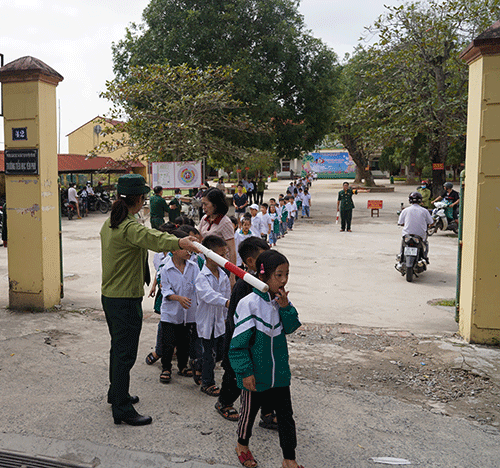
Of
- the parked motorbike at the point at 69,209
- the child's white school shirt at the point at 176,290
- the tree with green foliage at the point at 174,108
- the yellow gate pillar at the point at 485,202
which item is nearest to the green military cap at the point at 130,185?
the child's white school shirt at the point at 176,290

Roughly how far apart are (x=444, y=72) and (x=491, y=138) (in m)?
15.9

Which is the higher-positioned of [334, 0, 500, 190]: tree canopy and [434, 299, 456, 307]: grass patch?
[334, 0, 500, 190]: tree canopy

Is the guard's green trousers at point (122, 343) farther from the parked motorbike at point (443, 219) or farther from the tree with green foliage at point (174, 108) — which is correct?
the tree with green foliage at point (174, 108)

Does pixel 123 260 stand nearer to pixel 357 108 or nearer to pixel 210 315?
pixel 210 315

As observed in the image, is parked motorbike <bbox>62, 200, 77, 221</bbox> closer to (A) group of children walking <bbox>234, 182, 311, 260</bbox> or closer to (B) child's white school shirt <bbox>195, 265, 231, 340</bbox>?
(A) group of children walking <bbox>234, 182, 311, 260</bbox>

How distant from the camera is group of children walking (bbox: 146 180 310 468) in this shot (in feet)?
10.3

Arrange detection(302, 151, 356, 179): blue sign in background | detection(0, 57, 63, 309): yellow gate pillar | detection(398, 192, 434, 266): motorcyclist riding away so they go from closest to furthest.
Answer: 1. detection(0, 57, 63, 309): yellow gate pillar
2. detection(398, 192, 434, 266): motorcyclist riding away
3. detection(302, 151, 356, 179): blue sign in background

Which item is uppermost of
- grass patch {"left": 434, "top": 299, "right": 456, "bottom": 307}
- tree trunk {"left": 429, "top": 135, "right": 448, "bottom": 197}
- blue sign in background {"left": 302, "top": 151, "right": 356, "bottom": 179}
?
blue sign in background {"left": 302, "top": 151, "right": 356, "bottom": 179}

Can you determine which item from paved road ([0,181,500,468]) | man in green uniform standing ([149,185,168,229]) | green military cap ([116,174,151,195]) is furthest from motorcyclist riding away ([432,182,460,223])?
green military cap ([116,174,151,195])

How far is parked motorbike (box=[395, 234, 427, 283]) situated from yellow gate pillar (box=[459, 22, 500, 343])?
3629 millimetres

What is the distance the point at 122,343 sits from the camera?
12.5ft

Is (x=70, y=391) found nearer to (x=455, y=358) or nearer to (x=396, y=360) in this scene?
(x=396, y=360)

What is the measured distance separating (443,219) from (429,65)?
23.4 feet

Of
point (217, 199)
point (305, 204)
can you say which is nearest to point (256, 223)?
point (217, 199)
